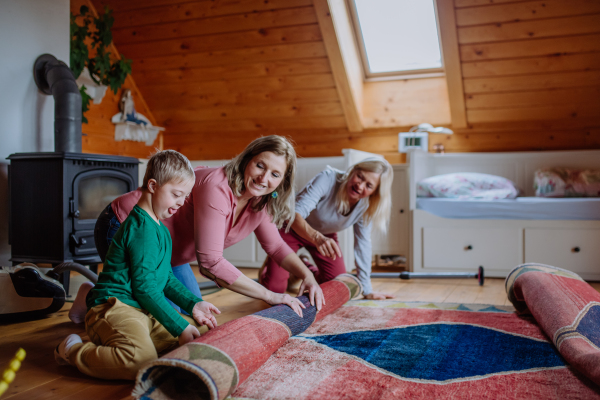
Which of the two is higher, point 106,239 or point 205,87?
point 205,87

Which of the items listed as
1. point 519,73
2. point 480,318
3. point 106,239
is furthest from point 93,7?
point 480,318

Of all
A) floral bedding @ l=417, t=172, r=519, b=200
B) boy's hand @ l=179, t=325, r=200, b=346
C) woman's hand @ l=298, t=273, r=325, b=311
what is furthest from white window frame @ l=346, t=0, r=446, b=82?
boy's hand @ l=179, t=325, r=200, b=346

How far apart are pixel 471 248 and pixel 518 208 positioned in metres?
0.38

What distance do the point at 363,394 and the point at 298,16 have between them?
2.95m

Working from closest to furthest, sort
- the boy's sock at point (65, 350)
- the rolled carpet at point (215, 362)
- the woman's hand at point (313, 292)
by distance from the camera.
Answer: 1. the rolled carpet at point (215, 362)
2. the boy's sock at point (65, 350)
3. the woman's hand at point (313, 292)

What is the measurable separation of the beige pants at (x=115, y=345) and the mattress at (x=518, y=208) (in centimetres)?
232

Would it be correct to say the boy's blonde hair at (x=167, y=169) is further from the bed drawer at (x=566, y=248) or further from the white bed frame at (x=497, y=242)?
the bed drawer at (x=566, y=248)

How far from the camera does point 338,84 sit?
147 inches

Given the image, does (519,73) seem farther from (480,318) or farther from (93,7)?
(93,7)

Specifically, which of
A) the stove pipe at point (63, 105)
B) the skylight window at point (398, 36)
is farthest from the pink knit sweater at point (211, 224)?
the skylight window at point (398, 36)

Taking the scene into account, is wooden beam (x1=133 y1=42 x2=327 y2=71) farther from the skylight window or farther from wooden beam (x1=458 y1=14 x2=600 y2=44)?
wooden beam (x1=458 y1=14 x2=600 y2=44)

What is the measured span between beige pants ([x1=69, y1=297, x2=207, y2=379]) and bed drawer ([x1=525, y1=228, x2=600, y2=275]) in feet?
8.32

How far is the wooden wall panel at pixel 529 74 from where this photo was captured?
3160 mm

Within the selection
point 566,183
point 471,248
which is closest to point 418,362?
point 471,248
